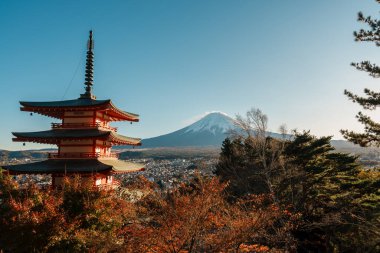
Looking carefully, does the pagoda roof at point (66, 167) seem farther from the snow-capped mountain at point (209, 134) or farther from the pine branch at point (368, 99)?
the snow-capped mountain at point (209, 134)

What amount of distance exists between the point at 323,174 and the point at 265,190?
548 cm

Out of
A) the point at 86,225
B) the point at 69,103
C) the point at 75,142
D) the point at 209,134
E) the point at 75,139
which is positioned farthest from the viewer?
the point at 209,134

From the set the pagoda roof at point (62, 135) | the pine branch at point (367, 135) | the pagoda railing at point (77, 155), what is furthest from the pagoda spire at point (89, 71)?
the pine branch at point (367, 135)

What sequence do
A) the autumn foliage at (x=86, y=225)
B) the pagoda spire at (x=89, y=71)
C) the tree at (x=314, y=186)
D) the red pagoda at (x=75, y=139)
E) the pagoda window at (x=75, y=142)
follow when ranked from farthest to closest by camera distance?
the pagoda spire at (x=89, y=71) → the tree at (x=314, y=186) → the pagoda window at (x=75, y=142) → the red pagoda at (x=75, y=139) → the autumn foliage at (x=86, y=225)

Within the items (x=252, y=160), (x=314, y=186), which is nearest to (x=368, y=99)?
(x=314, y=186)

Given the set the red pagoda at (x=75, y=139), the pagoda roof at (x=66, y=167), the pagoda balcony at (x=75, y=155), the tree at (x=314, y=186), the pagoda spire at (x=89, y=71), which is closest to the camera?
the pagoda roof at (x=66, y=167)

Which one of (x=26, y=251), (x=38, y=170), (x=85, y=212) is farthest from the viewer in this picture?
(x=38, y=170)

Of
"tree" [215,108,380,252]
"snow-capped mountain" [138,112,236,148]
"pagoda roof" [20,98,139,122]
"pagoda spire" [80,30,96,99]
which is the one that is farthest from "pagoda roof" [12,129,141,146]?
"snow-capped mountain" [138,112,236,148]

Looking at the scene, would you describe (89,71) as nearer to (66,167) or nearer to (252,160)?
(66,167)

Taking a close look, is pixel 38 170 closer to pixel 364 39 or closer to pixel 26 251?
pixel 26 251

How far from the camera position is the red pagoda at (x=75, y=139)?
15.1 m

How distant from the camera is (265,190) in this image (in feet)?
81.4

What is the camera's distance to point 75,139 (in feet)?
51.6

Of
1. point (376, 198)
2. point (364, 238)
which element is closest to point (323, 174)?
point (376, 198)
